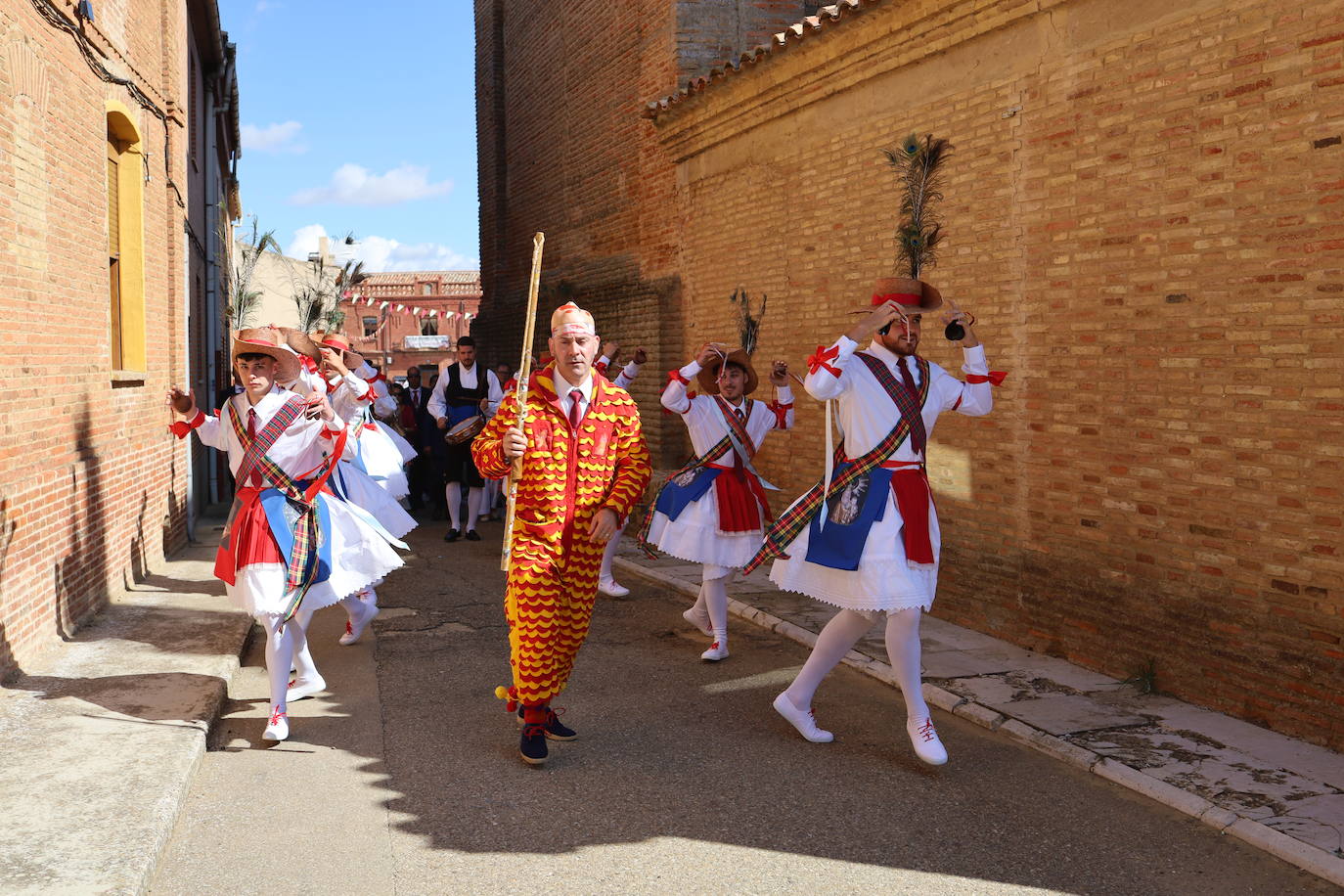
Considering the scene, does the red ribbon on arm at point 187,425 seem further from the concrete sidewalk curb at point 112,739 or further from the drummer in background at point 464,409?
the drummer in background at point 464,409

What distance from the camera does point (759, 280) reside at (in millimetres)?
11656

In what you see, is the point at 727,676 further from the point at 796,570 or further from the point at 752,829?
the point at 752,829

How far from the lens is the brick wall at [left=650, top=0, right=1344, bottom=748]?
5801mm

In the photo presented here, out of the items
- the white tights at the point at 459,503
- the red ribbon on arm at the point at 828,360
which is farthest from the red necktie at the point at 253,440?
the white tights at the point at 459,503

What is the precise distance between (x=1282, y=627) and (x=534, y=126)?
15.4 m

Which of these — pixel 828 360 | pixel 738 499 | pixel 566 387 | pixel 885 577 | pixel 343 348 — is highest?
pixel 343 348

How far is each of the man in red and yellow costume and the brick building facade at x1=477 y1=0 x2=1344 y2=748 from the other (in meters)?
2.98

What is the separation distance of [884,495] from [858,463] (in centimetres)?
20

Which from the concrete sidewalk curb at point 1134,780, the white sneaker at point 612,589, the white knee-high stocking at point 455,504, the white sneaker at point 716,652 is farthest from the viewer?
the white knee-high stocking at point 455,504

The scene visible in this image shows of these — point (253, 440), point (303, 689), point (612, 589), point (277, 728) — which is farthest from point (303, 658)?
point (612, 589)

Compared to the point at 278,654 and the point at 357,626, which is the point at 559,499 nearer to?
the point at 278,654

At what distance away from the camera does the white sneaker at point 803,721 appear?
5.82 m

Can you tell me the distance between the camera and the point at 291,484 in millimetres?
5988

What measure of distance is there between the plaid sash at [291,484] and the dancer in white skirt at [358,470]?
1.67ft
